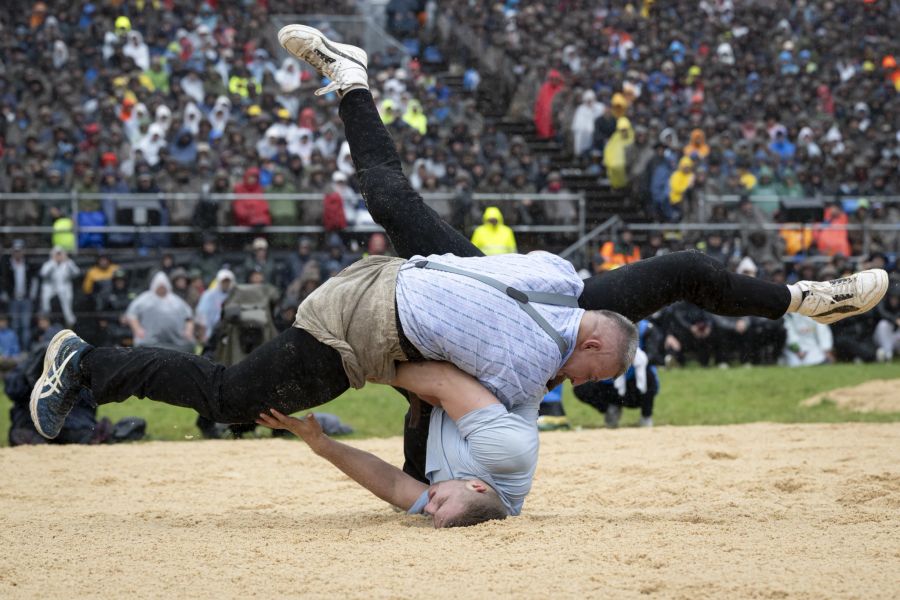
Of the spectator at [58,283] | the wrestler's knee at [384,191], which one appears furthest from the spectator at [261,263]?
the wrestler's knee at [384,191]

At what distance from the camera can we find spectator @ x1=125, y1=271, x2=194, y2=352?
42.1ft

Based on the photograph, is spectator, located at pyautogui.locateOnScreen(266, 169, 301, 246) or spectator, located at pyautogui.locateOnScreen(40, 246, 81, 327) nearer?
spectator, located at pyautogui.locateOnScreen(40, 246, 81, 327)

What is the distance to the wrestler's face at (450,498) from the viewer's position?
478cm

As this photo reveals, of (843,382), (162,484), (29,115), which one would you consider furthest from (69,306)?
(843,382)

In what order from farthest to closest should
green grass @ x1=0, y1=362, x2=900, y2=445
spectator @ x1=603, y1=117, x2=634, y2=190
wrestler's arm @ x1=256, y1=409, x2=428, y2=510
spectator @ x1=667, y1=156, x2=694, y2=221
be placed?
spectator @ x1=603, y1=117, x2=634, y2=190
spectator @ x1=667, y1=156, x2=694, y2=221
green grass @ x1=0, y1=362, x2=900, y2=445
wrestler's arm @ x1=256, y1=409, x2=428, y2=510

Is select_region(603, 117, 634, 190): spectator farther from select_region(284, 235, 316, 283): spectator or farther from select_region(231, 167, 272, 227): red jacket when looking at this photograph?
select_region(231, 167, 272, 227): red jacket

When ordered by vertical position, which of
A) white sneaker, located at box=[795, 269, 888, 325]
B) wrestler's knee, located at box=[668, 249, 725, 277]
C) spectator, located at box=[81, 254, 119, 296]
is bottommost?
spectator, located at box=[81, 254, 119, 296]

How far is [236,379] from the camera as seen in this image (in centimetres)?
484

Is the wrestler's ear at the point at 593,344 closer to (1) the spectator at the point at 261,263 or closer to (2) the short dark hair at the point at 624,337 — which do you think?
(2) the short dark hair at the point at 624,337

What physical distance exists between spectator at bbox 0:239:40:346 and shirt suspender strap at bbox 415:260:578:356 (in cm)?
1038

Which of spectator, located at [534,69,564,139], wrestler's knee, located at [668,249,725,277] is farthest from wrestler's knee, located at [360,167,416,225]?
spectator, located at [534,69,564,139]

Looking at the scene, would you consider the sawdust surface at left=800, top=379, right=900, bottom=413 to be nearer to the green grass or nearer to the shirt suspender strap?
the green grass

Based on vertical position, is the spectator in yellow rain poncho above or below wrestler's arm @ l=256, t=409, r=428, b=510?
above

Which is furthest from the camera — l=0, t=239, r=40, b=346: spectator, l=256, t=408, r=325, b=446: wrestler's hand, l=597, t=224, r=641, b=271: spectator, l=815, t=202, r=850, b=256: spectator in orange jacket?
l=815, t=202, r=850, b=256: spectator in orange jacket
